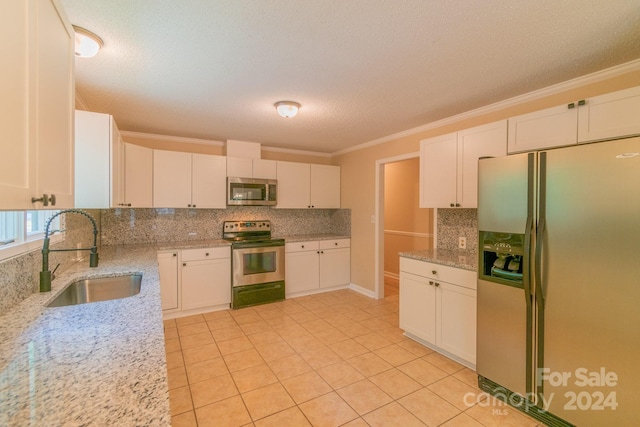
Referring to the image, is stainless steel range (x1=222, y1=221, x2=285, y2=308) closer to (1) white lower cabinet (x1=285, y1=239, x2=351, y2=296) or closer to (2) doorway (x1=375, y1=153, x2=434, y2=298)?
(1) white lower cabinet (x1=285, y1=239, x2=351, y2=296)

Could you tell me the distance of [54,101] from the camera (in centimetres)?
107

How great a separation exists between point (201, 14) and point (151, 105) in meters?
1.66

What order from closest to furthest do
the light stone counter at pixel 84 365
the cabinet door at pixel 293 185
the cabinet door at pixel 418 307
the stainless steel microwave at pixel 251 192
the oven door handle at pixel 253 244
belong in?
the light stone counter at pixel 84 365
the cabinet door at pixel 418 307
the oven door handle at pixel 253 244
the stainless steel microwave at pixel 251 192
the cabinet door at pixel 293 185

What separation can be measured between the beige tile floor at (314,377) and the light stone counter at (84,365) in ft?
3.37

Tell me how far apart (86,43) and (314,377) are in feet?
9.19

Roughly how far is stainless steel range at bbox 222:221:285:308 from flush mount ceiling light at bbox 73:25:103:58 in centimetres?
250

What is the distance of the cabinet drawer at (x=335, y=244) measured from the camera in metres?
4.59

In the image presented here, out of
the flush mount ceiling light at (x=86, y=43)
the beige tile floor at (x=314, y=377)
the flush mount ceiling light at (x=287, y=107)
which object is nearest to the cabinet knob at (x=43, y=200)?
the flush mount ceiling light at (x=86, y=43)

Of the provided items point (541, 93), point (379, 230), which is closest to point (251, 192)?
point (379, 230)

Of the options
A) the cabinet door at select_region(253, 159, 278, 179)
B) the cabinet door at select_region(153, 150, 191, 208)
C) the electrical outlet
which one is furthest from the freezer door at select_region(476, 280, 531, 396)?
the cabinet door at select_region(153, 150, 191, 208)

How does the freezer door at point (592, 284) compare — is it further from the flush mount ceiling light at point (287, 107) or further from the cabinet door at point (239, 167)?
the cabinet door at point (239, 167)

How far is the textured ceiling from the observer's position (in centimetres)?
146

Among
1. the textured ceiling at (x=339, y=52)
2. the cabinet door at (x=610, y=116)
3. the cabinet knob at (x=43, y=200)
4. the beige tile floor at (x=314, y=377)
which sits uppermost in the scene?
the textured ceiling at (x=339, y=52)

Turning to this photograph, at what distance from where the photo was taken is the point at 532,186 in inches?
72.3
